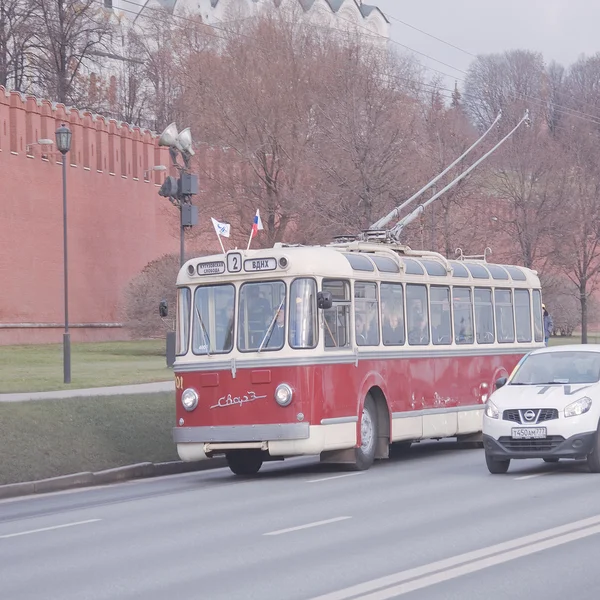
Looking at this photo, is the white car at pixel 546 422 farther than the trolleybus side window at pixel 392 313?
No

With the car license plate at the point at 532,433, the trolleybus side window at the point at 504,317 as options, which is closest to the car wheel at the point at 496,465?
the car license plate at the point at 532,433

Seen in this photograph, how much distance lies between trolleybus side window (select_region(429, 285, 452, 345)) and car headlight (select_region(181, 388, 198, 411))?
180 inches

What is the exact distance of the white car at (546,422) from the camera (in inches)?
635

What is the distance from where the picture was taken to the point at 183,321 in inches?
727

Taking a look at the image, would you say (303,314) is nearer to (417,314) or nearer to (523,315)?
(417,314)

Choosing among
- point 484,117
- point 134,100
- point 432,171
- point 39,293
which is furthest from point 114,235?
point 484,117

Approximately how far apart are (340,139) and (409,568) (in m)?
29.6

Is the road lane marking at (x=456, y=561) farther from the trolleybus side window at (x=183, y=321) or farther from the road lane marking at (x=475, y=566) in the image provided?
the trolleybus side window at (x=183, y=321)

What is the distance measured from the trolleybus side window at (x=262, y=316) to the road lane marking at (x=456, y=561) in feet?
20.7

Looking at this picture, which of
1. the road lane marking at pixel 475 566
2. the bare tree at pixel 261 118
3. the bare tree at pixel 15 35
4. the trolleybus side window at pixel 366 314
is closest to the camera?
the road lane marking at pixel 475 566

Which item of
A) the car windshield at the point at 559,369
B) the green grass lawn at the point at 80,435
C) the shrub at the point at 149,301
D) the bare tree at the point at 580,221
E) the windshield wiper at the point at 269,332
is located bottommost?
the green grass lawn at the point at 80,435

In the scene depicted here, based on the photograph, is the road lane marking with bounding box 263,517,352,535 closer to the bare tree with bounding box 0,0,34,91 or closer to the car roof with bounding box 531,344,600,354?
the car roof with bounding box 531,344,600,354

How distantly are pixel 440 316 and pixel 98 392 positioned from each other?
25.5 ft

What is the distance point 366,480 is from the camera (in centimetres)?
1697
